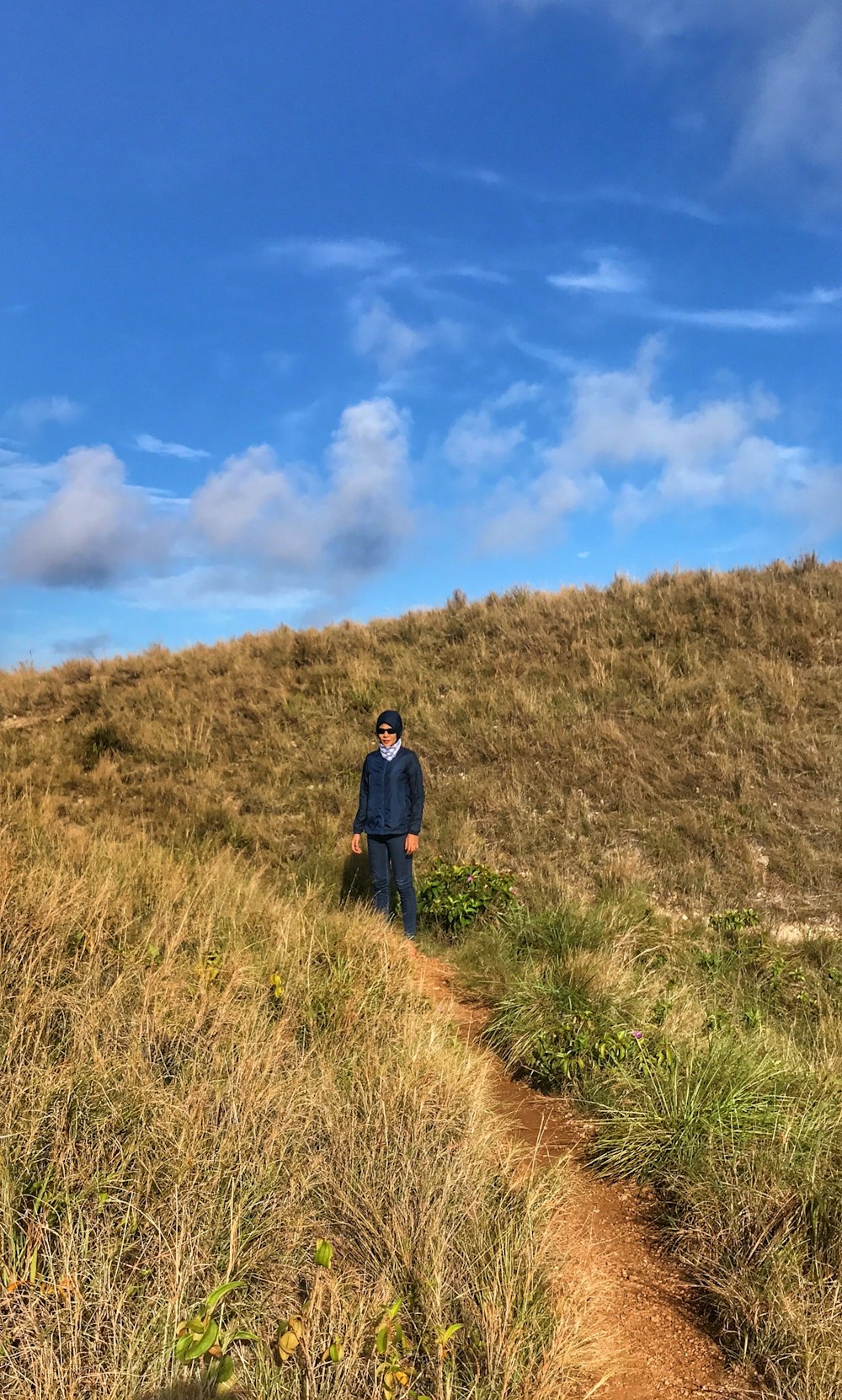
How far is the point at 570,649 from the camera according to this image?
14789 mm

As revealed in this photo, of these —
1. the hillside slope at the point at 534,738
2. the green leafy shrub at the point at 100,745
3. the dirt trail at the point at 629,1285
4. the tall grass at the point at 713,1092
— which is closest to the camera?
the dirt trail at the point at 629,1285

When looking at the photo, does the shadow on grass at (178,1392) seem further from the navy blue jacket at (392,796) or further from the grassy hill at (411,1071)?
the navy blue jacket at (392,796)

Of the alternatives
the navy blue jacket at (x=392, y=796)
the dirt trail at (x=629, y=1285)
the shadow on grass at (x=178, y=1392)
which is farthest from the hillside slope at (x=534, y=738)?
the shadow on grass at (x=178, y=1392)

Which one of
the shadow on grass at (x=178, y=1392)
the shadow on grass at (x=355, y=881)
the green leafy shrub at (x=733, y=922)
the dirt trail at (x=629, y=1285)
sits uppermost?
the shadow on grass at (x=355, y=881)

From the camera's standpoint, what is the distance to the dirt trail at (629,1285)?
269 centimetres

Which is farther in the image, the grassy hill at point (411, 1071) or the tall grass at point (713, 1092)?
the tall grass at point (713, 1092)

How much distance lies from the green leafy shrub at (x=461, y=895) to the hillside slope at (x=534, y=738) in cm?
107

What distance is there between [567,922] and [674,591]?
35.8 feet

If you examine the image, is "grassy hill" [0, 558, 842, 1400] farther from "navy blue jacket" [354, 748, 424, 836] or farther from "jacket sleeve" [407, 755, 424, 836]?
"jacket sleeve" [407, 755, 424, 836]

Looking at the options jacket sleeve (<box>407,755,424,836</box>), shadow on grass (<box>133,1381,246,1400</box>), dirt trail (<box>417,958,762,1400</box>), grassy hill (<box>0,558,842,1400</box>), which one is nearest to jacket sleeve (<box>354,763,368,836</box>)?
jacket sleeve (<box>407,755,424,836</box>)

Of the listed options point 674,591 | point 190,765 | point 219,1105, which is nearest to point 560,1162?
point 219,1105

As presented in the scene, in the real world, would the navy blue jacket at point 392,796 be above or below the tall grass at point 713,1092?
above

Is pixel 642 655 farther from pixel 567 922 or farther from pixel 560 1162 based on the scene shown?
pixel 560 1162

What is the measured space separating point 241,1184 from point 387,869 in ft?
16.7
